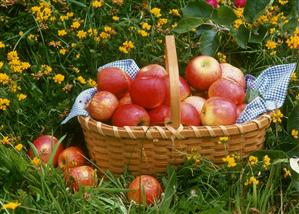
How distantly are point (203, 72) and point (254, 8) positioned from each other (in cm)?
54

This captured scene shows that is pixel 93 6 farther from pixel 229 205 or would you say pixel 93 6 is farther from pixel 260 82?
pixel 229 205

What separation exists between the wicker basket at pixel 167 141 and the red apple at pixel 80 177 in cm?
11

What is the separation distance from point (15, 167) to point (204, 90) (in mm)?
884

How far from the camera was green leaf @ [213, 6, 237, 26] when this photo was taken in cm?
321

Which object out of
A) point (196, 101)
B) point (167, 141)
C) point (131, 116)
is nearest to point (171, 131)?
point (167, 141)

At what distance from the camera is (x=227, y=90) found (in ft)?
9.28

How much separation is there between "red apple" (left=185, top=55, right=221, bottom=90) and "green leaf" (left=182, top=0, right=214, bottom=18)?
415 millimetres

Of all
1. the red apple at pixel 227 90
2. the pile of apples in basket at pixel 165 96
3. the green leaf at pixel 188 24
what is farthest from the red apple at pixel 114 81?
the green leaf at pixel 188 24

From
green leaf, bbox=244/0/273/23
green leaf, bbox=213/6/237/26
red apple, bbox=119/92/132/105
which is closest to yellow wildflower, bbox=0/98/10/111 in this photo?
red apple, bbox=119/92/132/105

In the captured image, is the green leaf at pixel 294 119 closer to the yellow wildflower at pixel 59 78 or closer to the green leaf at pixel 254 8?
the green leaf at pixel 254 8

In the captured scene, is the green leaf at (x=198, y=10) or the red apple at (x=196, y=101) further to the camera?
the green leaf at (x=198, y=10)

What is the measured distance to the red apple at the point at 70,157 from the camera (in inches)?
110

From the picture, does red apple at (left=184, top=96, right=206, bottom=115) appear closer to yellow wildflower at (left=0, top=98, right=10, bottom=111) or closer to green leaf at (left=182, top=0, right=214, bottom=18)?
green leaf at (left=182, top=0, right=214, bottom=18)

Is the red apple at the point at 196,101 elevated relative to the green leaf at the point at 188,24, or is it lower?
lower
